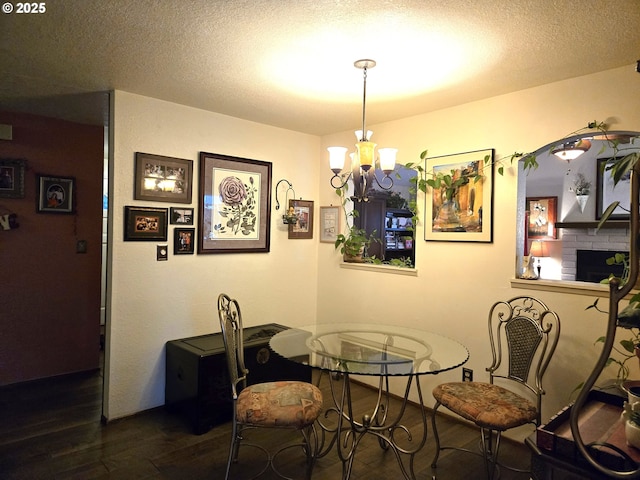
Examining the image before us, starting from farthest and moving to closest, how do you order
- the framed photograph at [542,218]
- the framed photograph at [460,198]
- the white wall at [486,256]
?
the framed photograph at [542,218], the framed photograph at [460,198], the white wall at [486,256]

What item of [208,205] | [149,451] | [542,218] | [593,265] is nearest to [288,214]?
[208,205]

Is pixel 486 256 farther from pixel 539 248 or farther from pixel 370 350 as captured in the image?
pixel 539 248

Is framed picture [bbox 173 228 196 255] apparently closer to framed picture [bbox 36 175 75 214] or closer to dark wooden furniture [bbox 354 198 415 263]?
framed picture [bbox 36 175 75 214]

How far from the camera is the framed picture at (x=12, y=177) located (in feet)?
11.3

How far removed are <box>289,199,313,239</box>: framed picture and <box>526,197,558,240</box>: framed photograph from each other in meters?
2.94

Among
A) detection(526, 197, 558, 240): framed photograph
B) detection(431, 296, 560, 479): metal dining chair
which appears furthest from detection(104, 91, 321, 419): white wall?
detection(526, 197, 558, 240): framed photograph

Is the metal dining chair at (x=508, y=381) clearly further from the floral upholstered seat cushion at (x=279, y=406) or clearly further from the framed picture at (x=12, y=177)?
the framed picture at (x=12, y=177)

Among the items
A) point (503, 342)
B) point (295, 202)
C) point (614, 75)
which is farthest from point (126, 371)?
point (614, 75)

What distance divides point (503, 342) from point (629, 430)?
5.76 ft

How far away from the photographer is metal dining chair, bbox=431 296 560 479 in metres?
2.09

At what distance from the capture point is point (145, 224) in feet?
9.96

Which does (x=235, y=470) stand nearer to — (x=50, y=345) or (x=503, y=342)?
(x=503, y=342)

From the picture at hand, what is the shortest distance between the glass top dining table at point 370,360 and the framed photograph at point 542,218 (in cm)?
316

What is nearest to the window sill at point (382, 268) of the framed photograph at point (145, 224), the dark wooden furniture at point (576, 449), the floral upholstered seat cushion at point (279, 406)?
the floral upholstered seat cushion at point (279, 406)
